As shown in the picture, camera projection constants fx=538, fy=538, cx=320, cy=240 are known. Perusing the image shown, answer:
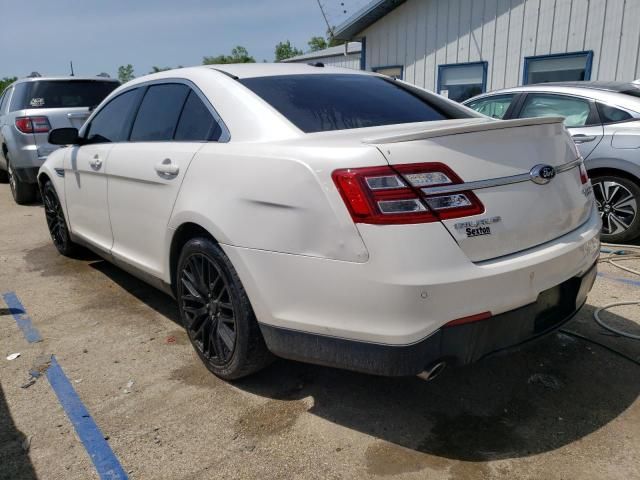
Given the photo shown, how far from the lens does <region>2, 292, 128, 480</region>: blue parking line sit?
2263mm

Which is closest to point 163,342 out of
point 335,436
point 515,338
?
point 335,436

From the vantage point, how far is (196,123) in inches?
118

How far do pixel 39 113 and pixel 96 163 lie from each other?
15.0 ft

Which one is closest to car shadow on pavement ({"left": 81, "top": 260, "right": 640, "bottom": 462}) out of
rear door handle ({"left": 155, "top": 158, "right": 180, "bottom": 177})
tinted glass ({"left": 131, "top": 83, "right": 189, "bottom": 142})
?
rear door handle ({"left": 155, "top": 158, "right": 180, "bottom": 177})

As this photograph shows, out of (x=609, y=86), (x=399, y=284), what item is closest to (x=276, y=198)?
(x=399, y=284)

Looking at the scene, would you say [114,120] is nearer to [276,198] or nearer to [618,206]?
[276,198]

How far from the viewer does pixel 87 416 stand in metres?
2.64

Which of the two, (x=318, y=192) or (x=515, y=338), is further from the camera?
(x=515, y=338)

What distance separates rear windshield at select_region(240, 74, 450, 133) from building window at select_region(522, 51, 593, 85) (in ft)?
24.9

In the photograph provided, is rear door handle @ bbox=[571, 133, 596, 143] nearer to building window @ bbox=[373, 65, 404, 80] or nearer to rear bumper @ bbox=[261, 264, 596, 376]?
rear bumper @ bbox=[261, 264, 596, 376]

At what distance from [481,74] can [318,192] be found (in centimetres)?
965

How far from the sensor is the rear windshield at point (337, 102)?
263cm

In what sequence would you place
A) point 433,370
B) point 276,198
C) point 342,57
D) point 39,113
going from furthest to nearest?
point 342,57 < point 39,113 < point 276,198 < point 433,370

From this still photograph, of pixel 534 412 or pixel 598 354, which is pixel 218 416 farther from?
pixel 598 354
